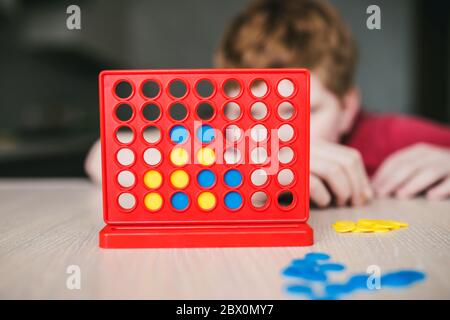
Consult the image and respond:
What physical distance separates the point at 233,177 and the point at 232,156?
0.02 metres

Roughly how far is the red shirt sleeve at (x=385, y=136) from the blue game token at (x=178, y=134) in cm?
89

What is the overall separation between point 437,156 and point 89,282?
0.72 meters

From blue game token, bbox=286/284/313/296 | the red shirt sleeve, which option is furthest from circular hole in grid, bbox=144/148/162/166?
the red shirt sleeve

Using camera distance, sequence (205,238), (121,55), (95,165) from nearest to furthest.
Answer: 1. (205,238)
2. (95,165)
3. (121,55)

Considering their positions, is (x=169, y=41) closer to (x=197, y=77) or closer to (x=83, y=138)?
(x=83, y=138)

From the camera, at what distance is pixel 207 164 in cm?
49

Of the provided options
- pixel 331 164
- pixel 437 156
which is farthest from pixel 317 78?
pixel 331 164

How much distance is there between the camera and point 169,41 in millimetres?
2383

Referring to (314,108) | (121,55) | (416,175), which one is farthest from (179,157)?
(121,55)

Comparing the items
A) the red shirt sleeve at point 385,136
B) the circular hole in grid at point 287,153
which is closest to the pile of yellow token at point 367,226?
the circular hole in grid at point 287,153

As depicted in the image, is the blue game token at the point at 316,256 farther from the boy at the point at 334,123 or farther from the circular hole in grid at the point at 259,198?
the boy at the point at 334,123

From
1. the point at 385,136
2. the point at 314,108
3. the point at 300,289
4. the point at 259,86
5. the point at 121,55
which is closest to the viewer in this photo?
the point at 300,289

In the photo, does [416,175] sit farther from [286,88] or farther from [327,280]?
[327,280]

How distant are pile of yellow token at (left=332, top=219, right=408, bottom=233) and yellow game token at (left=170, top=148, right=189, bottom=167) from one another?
20 cm
